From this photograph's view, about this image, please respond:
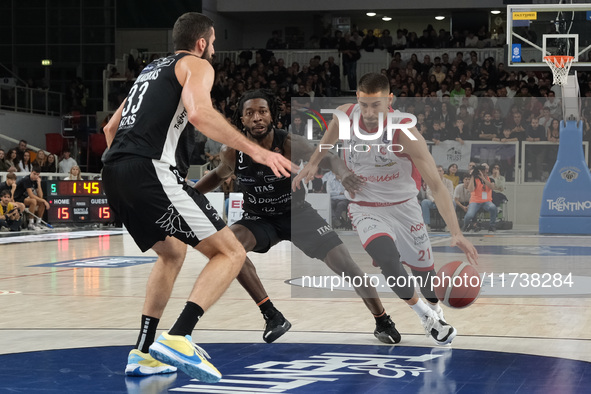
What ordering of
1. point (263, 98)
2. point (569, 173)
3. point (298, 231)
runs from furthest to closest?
point (569, 173) < point (298, 231) < point (263, 98)

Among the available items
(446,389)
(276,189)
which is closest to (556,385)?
(446,389)

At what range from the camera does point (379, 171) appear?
6453 millimetres

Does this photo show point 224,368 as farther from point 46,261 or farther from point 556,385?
point 46,261

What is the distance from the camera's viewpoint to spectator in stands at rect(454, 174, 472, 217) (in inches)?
596

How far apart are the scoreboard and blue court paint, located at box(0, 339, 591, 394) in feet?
47.0

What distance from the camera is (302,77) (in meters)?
25.3

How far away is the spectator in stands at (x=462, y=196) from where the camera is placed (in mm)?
15133

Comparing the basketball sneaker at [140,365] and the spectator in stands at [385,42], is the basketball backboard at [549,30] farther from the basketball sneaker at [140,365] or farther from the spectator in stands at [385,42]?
the basketball sneaker at [140,365]

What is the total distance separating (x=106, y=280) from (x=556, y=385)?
6.64m

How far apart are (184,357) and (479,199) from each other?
12428 mm

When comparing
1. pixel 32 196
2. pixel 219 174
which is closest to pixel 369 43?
pixel 32 196

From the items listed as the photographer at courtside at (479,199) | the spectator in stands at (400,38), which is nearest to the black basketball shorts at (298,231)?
the photographer at courtside at (479,199)

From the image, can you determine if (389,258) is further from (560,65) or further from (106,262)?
(560,65)

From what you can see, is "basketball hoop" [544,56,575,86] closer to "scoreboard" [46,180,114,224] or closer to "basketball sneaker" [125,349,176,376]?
"scoreboard" [46,180,114,224]
